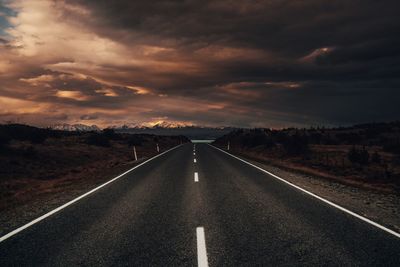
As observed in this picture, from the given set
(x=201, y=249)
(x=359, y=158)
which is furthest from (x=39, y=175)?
(x=359, y=158)

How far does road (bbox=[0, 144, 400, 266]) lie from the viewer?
14.6 feet

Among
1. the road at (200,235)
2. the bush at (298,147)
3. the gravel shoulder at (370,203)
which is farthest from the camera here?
the bush at (298,147)

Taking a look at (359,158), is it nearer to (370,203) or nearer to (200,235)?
(370,203)

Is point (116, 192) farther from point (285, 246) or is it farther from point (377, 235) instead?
point (377, 235)

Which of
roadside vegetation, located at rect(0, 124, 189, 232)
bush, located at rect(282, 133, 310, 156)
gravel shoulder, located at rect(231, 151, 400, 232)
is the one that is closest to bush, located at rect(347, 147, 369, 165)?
bush, located at rect(282, 133, 310, 156)

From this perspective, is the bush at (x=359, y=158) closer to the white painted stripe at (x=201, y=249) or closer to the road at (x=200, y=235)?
the road at (x=200, y=235)

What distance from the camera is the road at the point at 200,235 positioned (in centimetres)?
446

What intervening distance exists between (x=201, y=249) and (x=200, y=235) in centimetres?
69

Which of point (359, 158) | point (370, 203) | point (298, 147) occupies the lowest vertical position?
point (370, 203)

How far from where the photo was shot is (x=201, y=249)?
4.81 m

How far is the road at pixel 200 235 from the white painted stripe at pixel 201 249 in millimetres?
16

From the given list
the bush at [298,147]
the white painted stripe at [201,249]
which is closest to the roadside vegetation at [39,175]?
the white painted stripe at [201,249]

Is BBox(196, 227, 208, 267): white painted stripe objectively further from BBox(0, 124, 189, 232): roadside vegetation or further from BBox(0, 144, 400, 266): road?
BBox(0, 124, 189, 232): roadside vegetation

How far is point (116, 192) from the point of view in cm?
995
